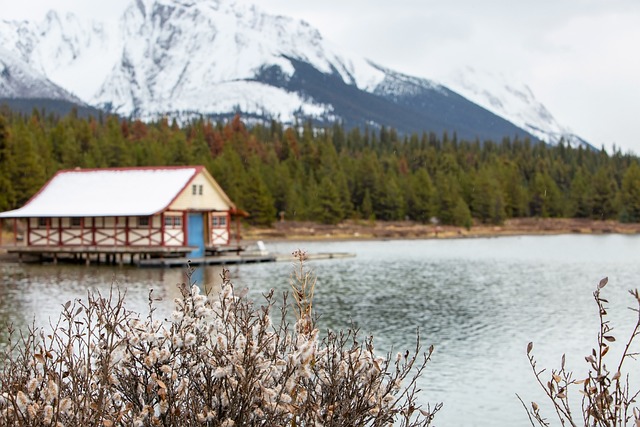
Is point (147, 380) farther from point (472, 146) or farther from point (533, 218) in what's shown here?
point (472, 146)

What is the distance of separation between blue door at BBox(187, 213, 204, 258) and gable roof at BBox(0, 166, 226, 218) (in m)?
1.89

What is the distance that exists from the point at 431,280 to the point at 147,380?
99.6ft

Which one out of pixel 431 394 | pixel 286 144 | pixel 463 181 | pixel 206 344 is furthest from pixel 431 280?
pixel 286 144

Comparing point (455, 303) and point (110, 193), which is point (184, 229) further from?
point (455, 303)

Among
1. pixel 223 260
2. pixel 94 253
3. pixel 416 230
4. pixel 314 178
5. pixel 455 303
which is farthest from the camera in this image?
pixel 314 178

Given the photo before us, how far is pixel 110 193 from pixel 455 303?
926 inches

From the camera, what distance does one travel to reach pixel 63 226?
44594mm

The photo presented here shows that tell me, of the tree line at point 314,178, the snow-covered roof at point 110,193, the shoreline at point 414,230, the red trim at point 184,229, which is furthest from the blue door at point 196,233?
the shoreline at point 414,230

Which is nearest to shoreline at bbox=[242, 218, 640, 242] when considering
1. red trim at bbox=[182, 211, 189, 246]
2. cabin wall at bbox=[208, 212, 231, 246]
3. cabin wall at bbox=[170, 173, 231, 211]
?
cabin wall at bbox=[208, 212, 231, 246]

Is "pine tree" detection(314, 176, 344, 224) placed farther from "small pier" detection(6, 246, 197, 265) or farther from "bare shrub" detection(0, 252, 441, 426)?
"bare shrub" detection(0, 252, 441, 426)

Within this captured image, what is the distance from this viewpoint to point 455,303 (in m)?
27.7

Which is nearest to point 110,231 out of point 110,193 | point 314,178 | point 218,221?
point 110,193

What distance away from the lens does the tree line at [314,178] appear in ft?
259

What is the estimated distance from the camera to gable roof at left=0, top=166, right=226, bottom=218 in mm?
43188
